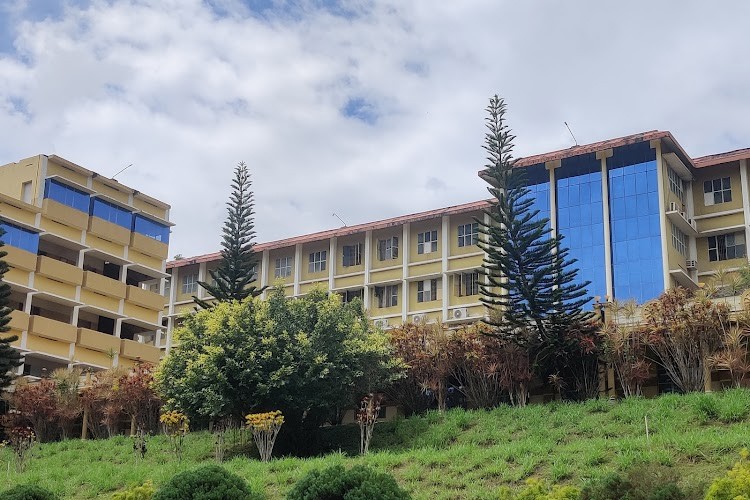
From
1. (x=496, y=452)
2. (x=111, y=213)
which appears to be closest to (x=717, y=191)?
(x=496, y=452)

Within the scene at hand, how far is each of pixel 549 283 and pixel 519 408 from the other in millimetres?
3469

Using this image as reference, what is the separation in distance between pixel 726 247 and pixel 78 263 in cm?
2448

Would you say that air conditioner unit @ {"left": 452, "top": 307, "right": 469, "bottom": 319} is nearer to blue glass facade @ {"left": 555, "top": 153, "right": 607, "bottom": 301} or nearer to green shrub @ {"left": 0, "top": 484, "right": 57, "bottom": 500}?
blue glass facade @ {"left": 555, "top": 153, "right": 607, "bottom": 301}

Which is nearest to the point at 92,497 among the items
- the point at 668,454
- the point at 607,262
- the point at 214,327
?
the point at 214,327

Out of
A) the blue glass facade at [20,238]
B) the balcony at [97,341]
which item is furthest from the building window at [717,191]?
the blue glass facade at [20,238]

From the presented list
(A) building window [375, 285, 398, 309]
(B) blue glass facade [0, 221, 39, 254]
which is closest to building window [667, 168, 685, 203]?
(A) building window [375, 285, 398, 309]

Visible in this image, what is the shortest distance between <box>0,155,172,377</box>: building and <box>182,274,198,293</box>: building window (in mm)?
1916

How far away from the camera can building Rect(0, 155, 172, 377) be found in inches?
1417

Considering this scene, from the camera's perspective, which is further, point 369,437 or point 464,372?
point 464,372

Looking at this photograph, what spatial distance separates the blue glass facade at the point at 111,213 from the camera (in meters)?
39.7

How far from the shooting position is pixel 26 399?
27.8 meters

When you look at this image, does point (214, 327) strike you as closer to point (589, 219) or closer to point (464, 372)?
point (464, 372)

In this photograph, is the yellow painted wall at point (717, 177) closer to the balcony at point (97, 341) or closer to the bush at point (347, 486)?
the balcony at point (97, 341)

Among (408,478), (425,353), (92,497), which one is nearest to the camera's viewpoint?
(408,478)
